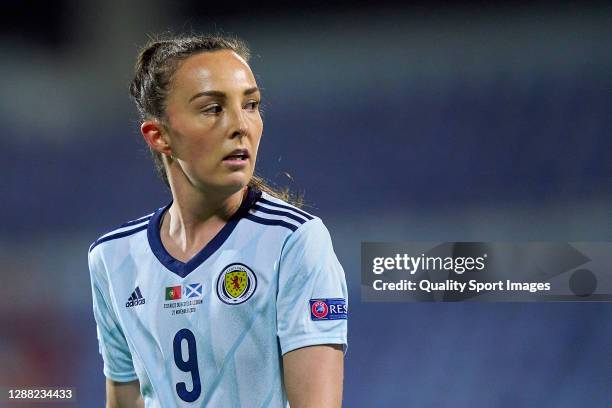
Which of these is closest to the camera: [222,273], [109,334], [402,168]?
[222,273]

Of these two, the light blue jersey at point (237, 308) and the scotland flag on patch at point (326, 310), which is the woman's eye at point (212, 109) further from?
the scotland flag on patch at point (326, 310)

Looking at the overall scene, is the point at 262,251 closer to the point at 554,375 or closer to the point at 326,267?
the point at 326,267

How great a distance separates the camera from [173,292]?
1595 millimetres

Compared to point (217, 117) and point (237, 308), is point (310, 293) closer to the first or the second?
point (237, 308)

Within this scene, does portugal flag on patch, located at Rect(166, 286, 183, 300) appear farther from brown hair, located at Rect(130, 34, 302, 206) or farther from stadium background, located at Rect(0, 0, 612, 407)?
stadium background, located at Rect(0, 0, 612, 407)

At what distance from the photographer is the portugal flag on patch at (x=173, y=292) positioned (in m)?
1.59

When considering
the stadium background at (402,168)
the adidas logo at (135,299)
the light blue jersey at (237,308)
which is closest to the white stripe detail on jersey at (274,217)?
the light blue jersey at (237,308)

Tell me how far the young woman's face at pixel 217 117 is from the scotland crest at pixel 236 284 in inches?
5.5

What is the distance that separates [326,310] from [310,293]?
40 mm

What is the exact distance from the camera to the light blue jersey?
1.48 metres

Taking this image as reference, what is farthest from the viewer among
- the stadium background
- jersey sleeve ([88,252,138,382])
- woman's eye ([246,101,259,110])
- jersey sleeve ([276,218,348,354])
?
the stadium background

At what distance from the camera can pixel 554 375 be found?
3.13m

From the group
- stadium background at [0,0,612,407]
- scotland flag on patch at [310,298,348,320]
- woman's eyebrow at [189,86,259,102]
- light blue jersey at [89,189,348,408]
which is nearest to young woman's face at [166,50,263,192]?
woman's eyebrow at [189,86,259,102]

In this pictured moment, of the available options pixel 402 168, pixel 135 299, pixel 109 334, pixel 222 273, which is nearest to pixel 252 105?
pixel 222 273
